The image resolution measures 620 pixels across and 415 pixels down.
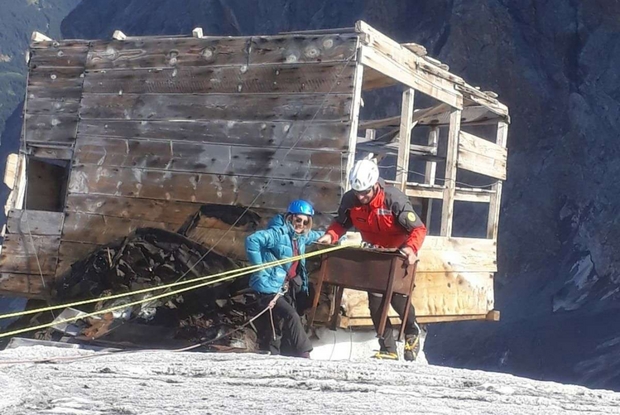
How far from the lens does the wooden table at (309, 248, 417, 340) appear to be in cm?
771

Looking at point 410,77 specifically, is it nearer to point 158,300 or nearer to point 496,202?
point 496,202

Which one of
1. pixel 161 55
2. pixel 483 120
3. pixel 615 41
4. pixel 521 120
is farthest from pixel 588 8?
pixel 161 55

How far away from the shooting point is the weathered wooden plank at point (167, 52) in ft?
32.3

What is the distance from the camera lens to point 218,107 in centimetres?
991

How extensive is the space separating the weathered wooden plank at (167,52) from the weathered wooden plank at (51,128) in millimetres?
820

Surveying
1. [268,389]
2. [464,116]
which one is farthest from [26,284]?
[464,116]

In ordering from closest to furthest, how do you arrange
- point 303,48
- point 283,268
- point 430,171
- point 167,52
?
point 283,268 < point 303,48 < point 167,52 < point 430,171

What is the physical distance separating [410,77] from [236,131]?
2239 millimetres

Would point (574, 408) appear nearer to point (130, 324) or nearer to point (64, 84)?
point (130, 324)

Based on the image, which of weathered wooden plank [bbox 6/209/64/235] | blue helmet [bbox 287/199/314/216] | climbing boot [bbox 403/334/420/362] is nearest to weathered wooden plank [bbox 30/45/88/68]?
weathered wooden plank [bbox 6/209/64/235]

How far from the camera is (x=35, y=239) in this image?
11.0 metres

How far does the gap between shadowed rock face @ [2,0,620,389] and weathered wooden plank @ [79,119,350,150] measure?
20523 mm

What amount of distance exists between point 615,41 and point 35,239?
28676mm

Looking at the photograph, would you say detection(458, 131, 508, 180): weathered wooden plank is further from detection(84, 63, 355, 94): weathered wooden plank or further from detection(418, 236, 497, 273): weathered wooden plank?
detection(84, 63, 355, 94): weathered wooden plank
